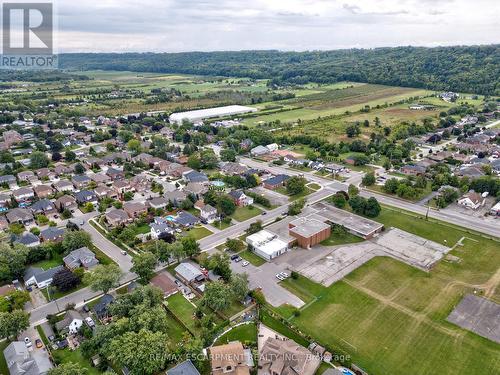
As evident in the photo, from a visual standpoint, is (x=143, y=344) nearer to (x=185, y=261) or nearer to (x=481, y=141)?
(x=185, y=261)

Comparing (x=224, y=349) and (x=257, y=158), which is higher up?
(x=257, y=158)

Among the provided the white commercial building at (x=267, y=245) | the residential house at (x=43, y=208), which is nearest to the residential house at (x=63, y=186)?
the residential house at (x=43, y=208)

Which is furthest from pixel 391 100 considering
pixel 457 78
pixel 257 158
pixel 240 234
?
pixel 240 234

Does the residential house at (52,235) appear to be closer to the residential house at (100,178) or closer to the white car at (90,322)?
the white car at (90,322)

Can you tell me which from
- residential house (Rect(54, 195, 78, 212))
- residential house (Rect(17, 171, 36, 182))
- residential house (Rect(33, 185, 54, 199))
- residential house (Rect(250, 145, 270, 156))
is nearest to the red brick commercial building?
residential house (Rect(54, 195, 78, 212))

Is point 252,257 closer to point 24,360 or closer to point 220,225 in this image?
point 220,225
